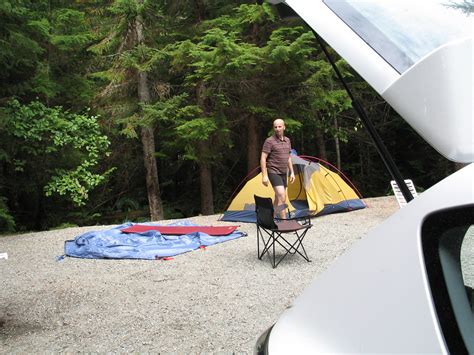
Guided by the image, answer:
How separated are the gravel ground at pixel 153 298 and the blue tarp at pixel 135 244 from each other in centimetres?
20

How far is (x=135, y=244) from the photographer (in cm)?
704

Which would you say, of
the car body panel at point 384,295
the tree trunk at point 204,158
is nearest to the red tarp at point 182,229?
the tree trunk at point 204,158

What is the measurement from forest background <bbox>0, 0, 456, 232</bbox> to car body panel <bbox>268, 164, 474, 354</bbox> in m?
7.59

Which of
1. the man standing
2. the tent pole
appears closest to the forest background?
the man standing

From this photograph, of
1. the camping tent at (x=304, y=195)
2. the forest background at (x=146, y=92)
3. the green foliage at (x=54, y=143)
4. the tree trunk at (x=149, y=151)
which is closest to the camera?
the camping tent at (x=304, y=195)

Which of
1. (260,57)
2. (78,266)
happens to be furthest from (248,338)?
(260,57)

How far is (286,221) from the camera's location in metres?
6.18

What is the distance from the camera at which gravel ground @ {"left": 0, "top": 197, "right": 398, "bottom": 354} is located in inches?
143

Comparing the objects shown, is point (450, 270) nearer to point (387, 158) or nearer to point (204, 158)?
point (387, 158)

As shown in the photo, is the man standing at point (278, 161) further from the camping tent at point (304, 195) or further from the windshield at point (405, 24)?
the windshield at point (405, 24)

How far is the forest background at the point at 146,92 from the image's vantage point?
369 inches

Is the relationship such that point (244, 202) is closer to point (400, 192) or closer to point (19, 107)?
point (19, 107)

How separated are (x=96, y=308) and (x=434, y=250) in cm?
402

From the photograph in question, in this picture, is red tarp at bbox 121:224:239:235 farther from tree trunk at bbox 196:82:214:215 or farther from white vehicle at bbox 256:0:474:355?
white vehicle at bbox 256:0:474:355
